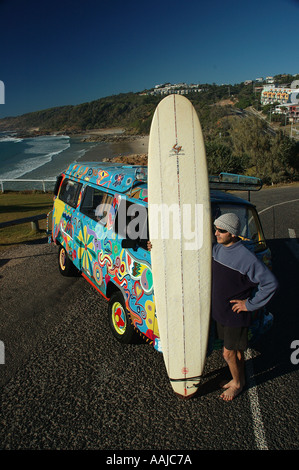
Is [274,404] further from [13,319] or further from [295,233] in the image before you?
[295,233]

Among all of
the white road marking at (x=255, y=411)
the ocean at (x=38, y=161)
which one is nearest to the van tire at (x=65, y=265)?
the white road marking at (x=255, y=411)

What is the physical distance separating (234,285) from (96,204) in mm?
2637

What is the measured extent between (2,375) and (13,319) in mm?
1312

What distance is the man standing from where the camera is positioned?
2.90 meters

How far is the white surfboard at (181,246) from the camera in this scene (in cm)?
331

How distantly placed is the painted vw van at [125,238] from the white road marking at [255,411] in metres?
0.51

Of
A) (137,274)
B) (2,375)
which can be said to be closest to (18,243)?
(2,375)

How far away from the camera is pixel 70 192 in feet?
19.7

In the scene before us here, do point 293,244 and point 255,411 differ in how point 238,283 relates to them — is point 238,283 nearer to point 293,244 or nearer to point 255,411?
point 255,411

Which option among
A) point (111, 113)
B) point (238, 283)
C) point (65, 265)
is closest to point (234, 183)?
point (238, 283)

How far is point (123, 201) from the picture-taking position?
13.8 ft

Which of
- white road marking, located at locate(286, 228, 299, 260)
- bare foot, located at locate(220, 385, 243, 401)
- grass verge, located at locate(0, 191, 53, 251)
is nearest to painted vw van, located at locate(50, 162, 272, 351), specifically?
bare foot, located at locate(220, 385, 243, 401)
